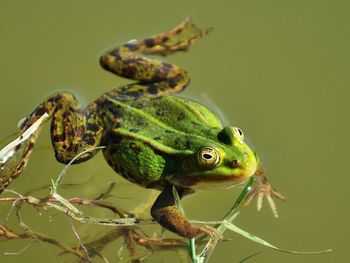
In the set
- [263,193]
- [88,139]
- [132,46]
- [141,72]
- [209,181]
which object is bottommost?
[263,193]

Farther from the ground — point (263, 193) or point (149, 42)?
point (149, 42)

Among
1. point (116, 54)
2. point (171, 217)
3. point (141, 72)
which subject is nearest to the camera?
point (171, 217)

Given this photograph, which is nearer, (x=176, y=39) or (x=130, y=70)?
(x=130, y=70)

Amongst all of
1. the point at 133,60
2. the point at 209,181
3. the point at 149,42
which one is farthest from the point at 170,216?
the point at 149,42

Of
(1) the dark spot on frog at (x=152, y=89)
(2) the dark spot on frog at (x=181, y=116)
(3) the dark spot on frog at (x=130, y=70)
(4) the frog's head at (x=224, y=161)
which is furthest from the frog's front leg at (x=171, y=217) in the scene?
(3) the dark spot on frog at (x=130, y=70)

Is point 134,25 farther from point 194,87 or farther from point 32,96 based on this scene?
point 32,96

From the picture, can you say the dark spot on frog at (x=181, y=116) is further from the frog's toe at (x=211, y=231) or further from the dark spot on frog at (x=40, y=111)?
the dark spot on frog at (x=40, y=111)

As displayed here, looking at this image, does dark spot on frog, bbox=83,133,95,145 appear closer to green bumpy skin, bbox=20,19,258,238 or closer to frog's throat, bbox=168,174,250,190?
green bumpy skin, bbox=20,19,258,238

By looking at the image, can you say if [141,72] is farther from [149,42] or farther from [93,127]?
[93,127]

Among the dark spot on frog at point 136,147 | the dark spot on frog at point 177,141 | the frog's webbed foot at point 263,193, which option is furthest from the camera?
the frog's webbed foot at point 263,193

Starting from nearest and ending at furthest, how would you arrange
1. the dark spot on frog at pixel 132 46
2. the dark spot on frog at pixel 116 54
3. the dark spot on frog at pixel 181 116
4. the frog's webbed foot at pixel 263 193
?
the dark spot on frog at pixel 181 116 → the frog's webbed foot at pixel 263 193 → the dark spot on frog at pixel 116 54 → the dark spot on frog at pixel 132 46
